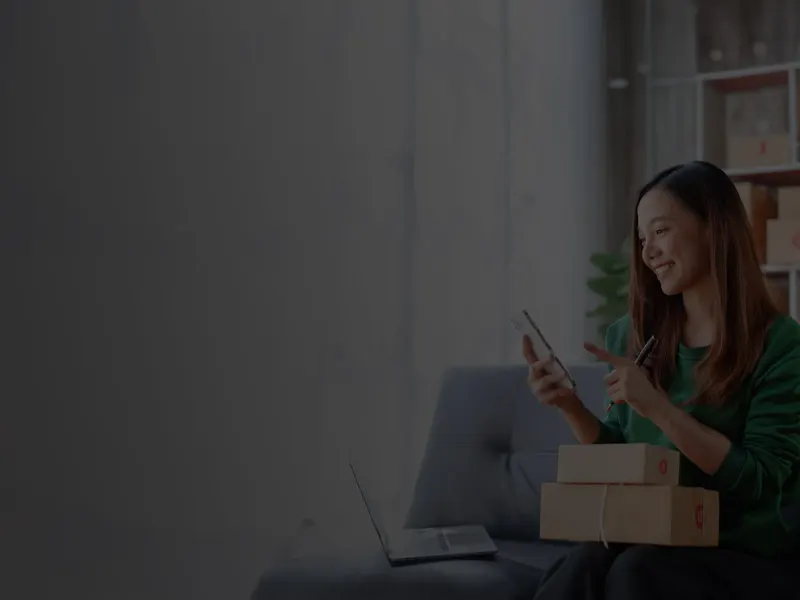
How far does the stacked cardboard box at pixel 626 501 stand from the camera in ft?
4.81

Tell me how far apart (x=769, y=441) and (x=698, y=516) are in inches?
6.4

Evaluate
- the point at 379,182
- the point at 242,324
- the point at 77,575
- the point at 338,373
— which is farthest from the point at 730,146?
the point at 77,575

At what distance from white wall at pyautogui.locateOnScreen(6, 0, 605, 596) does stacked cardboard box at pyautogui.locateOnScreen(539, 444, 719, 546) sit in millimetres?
1091

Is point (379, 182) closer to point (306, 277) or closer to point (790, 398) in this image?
point (306, 277)

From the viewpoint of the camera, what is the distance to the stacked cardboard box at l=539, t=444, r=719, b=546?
1.47m

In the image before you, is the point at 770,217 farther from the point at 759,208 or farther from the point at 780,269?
the point at 780,269

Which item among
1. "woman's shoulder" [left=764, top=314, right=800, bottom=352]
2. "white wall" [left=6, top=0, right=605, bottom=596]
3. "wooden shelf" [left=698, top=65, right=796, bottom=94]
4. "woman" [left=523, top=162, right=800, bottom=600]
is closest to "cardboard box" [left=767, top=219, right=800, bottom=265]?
"wooden shelf" [left=698, top=65, right=796, bottom=94]

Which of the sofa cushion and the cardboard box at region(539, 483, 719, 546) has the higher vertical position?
the cardboard box at region(539, 483, 719, 546)

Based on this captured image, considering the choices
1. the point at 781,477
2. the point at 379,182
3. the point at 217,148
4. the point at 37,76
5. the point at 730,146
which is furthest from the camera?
the point at 730,146

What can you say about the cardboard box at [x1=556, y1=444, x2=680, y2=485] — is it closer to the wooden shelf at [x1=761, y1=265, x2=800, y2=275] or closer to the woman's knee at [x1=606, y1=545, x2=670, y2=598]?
the woman's knee at [x1=606, y1=545, x2=670, y2=598]

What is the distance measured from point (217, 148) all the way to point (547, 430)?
1107 millimetres

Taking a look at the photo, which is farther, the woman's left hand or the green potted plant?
the green potted plant

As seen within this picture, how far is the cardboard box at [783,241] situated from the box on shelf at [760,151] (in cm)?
28

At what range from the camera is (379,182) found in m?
3.38
